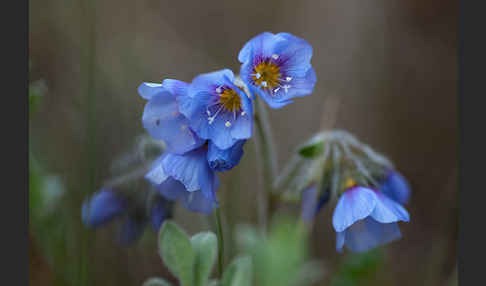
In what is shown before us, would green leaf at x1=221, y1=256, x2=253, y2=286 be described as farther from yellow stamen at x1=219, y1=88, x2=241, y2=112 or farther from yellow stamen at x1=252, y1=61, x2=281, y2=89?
yellow stamen at x1=252, y1=61, x2=281, y2=89

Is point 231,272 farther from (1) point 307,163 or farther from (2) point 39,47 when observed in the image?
(2) point 39,47

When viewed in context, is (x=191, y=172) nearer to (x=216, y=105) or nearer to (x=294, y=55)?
(x=216, y=105)

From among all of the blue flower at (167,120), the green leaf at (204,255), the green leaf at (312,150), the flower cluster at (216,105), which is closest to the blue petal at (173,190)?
the flower cluster at (216,105)

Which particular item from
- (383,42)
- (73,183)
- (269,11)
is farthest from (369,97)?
(73,183)

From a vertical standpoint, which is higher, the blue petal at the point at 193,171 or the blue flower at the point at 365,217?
the blue petal at the point at 193,171

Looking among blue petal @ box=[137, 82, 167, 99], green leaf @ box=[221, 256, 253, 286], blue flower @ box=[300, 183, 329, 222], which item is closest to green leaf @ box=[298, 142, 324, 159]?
blue flower @ box=[300, 183, 329, 222]

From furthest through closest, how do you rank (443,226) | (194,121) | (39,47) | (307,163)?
1. (39,47)
2. (443,226)
3. (307,163)
4. (194,121)

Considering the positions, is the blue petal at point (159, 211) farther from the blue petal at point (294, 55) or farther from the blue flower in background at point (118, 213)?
the blue petal at point (294, 55)
